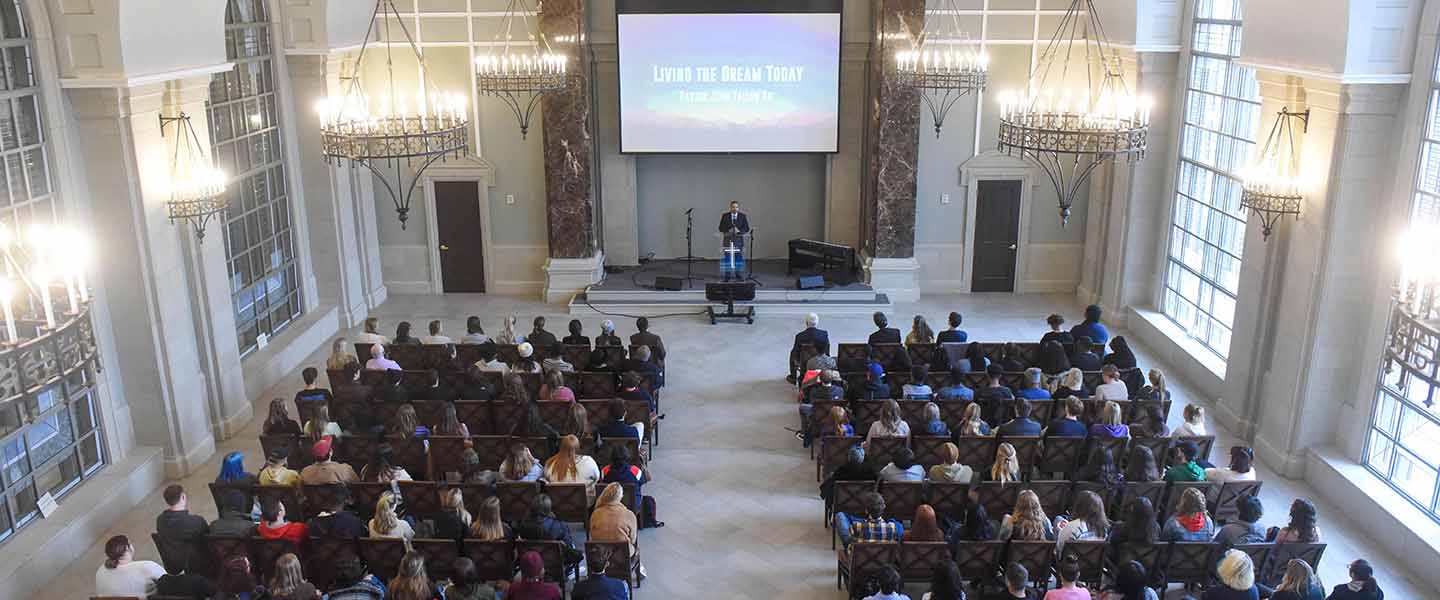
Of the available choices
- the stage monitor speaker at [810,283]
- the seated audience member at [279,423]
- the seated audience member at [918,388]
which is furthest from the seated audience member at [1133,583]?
the stage monitor speaker at [810,283]

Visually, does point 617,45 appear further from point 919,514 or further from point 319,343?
point 919,514

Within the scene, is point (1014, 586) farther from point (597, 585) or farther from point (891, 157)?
point (891, 157)

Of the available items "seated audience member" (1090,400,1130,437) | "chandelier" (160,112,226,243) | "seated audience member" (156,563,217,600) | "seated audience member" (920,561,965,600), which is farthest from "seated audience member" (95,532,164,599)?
"seated audience member" (1090,400,1130,437)

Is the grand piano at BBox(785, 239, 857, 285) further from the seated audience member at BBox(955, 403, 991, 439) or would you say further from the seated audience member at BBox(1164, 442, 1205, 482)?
the seated audience member at BBox(1164, 442, 1205, 482)

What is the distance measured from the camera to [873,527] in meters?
8.65

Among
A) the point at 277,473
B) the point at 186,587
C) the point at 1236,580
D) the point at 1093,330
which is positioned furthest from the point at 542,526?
the point at 1093,330

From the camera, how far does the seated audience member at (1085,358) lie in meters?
12.6

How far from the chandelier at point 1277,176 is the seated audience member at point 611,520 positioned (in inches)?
285

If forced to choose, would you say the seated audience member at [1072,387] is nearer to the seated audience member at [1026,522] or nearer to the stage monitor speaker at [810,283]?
the seated audience member at [1026,522]

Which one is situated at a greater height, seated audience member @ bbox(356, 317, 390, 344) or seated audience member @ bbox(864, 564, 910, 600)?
seated audience member @ bbox(356, 317, 390, 344)

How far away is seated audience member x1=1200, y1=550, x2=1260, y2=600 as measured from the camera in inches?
287

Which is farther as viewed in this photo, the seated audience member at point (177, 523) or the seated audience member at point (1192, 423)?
the seated audience member at point (1192, 423)

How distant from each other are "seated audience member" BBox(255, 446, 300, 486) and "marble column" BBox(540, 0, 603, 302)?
8864 mm

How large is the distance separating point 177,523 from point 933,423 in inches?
259
